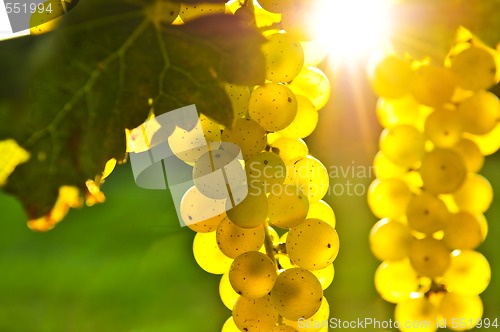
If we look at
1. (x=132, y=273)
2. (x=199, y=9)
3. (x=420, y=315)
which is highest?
(x=199, y=9)

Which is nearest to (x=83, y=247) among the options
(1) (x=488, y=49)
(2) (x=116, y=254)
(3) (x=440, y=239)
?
(2) (x=116, y=254)

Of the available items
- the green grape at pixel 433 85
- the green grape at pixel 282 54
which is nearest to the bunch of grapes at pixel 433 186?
the green grape at pixel 433 85

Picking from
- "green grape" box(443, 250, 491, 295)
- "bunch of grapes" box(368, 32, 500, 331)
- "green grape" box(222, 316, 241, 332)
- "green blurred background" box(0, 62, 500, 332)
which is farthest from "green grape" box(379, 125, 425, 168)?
"green blurred background" box(0, 62, 500, 332)

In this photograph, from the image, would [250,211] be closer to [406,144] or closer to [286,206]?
[286,206]

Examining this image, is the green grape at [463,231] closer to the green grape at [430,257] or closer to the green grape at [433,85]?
the green grape at [430,257]

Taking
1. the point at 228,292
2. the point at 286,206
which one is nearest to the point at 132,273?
the point at 228,292

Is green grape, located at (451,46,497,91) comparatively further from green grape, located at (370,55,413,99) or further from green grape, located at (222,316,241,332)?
green grape, located at (222,316,241,332)
